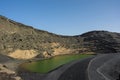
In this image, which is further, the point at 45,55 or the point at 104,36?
the point at 104,36

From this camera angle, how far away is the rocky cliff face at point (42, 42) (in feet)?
317

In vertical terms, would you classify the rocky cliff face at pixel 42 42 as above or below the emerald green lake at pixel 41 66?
above

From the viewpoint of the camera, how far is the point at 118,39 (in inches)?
5659

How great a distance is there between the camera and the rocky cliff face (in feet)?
317

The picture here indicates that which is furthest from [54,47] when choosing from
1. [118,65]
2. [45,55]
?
[118,65]

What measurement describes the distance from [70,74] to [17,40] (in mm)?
50938

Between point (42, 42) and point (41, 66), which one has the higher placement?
point (42, 42)

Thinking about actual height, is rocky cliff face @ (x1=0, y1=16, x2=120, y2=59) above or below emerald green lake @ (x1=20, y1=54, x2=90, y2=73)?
above

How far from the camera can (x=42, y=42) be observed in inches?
4446

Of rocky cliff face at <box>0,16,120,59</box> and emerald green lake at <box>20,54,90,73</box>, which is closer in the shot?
emerald green lake at <box>20,54,90,73</box>

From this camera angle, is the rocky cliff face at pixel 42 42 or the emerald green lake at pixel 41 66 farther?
the rocky cliff face at pixel 42 42

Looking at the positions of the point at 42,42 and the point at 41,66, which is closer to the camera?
the point at 41,66

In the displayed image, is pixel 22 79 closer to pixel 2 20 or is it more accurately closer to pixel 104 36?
pixel 2 20

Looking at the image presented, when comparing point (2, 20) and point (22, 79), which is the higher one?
point (2, 20)
